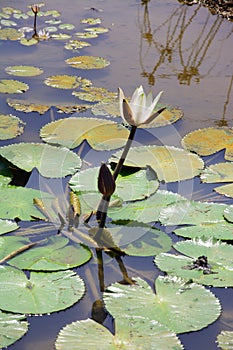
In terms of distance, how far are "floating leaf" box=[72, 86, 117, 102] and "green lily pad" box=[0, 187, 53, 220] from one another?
4.00ft

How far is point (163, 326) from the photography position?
1951 mm

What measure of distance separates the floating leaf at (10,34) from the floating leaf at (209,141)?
212 cm

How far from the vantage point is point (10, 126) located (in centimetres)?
328

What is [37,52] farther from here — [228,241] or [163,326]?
[163,326]

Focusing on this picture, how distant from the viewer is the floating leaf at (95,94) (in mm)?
3756

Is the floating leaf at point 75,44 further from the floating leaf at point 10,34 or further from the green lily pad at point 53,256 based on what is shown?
the green lily pad at point 53,256

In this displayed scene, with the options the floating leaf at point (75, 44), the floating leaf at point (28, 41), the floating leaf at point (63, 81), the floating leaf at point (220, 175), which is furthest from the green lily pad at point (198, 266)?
the floating leaf at point (28, 41)

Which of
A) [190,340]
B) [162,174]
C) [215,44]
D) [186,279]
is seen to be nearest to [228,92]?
[215,44]

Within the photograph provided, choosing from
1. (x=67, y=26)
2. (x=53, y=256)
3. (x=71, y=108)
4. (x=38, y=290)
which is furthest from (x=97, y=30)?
(x=38, y=290)

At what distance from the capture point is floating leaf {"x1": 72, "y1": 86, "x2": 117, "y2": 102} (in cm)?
376

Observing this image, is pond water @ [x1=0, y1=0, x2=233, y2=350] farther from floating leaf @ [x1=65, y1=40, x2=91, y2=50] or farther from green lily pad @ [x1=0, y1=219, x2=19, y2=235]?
green lily pad @ [x1=0, y1=219, x2=19, y2=235]

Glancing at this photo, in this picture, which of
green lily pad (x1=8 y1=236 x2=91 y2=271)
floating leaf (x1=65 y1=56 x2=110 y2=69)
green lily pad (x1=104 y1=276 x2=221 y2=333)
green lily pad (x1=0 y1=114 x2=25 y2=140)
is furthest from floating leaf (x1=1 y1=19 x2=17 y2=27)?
green lily pad (x1=104 y1=276 x2=221 y2=333)

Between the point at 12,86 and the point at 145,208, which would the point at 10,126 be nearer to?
the point at 12,86

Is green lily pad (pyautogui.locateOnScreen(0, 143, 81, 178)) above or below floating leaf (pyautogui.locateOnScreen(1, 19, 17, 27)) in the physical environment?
below
